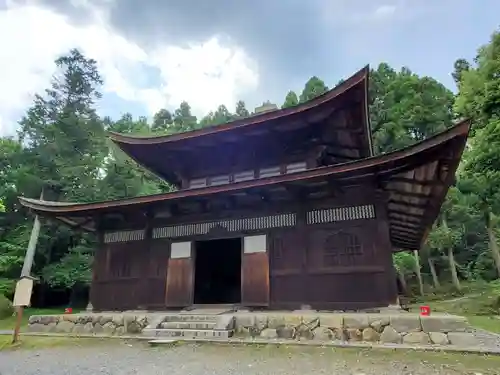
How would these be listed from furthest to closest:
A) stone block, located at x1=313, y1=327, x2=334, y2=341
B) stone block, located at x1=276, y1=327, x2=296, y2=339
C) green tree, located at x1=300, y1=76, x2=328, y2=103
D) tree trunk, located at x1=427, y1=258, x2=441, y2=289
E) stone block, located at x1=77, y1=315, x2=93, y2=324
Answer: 1. green tree, located at x1=300, y1=76, x2=328, y2=103
2. tree trunk, located at x1=427, y1=258, x2=441, y2=289
3. stone block, located at x1=77, y1=315, x2=93, y2=324
4. stone block, located at x1=276, y1=327, x2=296, y2=339
5. stone block, located at x1=313, y1=327, x2=334, y2=341

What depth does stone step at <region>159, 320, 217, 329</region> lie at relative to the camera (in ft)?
26.8

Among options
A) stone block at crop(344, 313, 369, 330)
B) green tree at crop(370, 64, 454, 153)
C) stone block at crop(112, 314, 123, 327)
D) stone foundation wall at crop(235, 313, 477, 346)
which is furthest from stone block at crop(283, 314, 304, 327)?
green tree at crop(370, 64, 454, 153)

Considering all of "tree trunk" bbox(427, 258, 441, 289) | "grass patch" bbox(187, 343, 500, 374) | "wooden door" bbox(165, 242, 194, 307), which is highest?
"tree trunk" bbox(427, 258, 441, 289)

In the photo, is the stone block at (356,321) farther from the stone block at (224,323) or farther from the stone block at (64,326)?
the stone block at (64,326)

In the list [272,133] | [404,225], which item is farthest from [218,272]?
[404,225]

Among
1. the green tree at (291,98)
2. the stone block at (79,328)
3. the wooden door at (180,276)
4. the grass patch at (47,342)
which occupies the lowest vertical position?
the grass patch at (47,342)

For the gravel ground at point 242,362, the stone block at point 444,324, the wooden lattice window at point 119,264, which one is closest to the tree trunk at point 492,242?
the stone block at point 444,324

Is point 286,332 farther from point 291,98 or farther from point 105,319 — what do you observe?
point 291,98

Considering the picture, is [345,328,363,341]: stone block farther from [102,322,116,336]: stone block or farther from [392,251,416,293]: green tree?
[392,251,416,293]: green tree

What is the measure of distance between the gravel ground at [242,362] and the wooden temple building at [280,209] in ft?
8.46

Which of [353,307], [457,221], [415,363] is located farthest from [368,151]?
[457,221]

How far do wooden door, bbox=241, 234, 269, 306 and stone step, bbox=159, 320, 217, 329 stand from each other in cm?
163

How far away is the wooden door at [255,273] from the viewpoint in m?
9.52

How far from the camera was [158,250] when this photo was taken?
11258 mm
